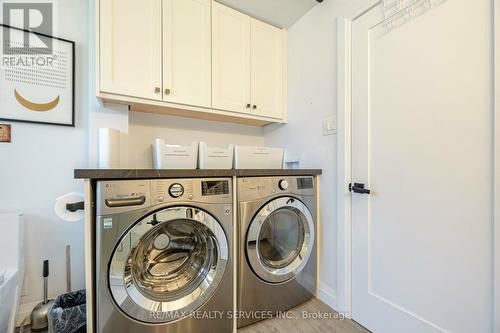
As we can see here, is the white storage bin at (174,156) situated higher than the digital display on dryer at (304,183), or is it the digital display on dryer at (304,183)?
the white storage bin at (174,156)

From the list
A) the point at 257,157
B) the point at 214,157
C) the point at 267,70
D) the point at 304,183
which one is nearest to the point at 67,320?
the point at 214,157

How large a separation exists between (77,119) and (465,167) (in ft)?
7.59

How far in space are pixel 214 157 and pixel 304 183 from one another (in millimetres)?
663

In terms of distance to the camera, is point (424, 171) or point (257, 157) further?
point (257, 157)

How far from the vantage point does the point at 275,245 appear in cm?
153

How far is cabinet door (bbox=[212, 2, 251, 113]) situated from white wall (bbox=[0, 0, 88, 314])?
0.94 metres

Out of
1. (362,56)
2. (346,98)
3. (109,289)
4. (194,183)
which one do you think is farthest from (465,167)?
(109,289)

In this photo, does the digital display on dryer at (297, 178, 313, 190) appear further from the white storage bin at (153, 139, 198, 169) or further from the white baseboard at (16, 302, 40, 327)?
the white baseboard at (16, 302, 40, 327)

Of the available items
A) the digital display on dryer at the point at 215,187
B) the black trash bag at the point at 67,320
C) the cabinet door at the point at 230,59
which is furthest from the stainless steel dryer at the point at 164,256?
the cabinet door at the point at 230,59

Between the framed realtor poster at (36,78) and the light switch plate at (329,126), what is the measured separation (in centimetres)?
182

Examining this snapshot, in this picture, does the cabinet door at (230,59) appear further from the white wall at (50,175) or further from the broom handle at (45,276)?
the broom handle at (45,276)

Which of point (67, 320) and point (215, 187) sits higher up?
point (215, 187)

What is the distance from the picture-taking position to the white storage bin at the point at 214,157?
1.49 m

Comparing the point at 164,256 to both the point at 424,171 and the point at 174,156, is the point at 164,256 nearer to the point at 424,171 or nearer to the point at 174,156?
the point at 174,156
